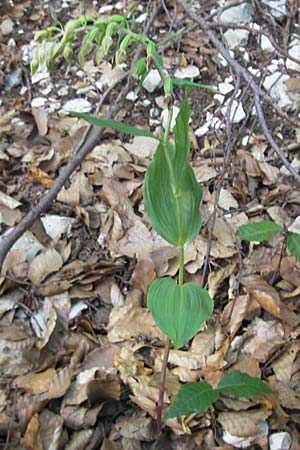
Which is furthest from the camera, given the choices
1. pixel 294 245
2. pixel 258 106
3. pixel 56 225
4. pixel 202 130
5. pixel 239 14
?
pixel 239 14

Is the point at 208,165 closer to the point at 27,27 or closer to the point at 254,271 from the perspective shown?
the point at 254,271

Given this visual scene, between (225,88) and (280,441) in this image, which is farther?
(225,88)

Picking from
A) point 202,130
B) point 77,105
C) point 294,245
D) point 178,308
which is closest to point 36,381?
point 178,308

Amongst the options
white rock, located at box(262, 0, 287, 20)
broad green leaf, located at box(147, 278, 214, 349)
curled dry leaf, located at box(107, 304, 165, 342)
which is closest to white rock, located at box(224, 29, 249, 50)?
white rock, located at box(262, 0, 287, 20)

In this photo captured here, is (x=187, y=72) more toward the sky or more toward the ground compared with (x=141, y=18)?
more toward the ground

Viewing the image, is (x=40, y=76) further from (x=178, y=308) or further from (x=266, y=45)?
(x=178, y=308)
